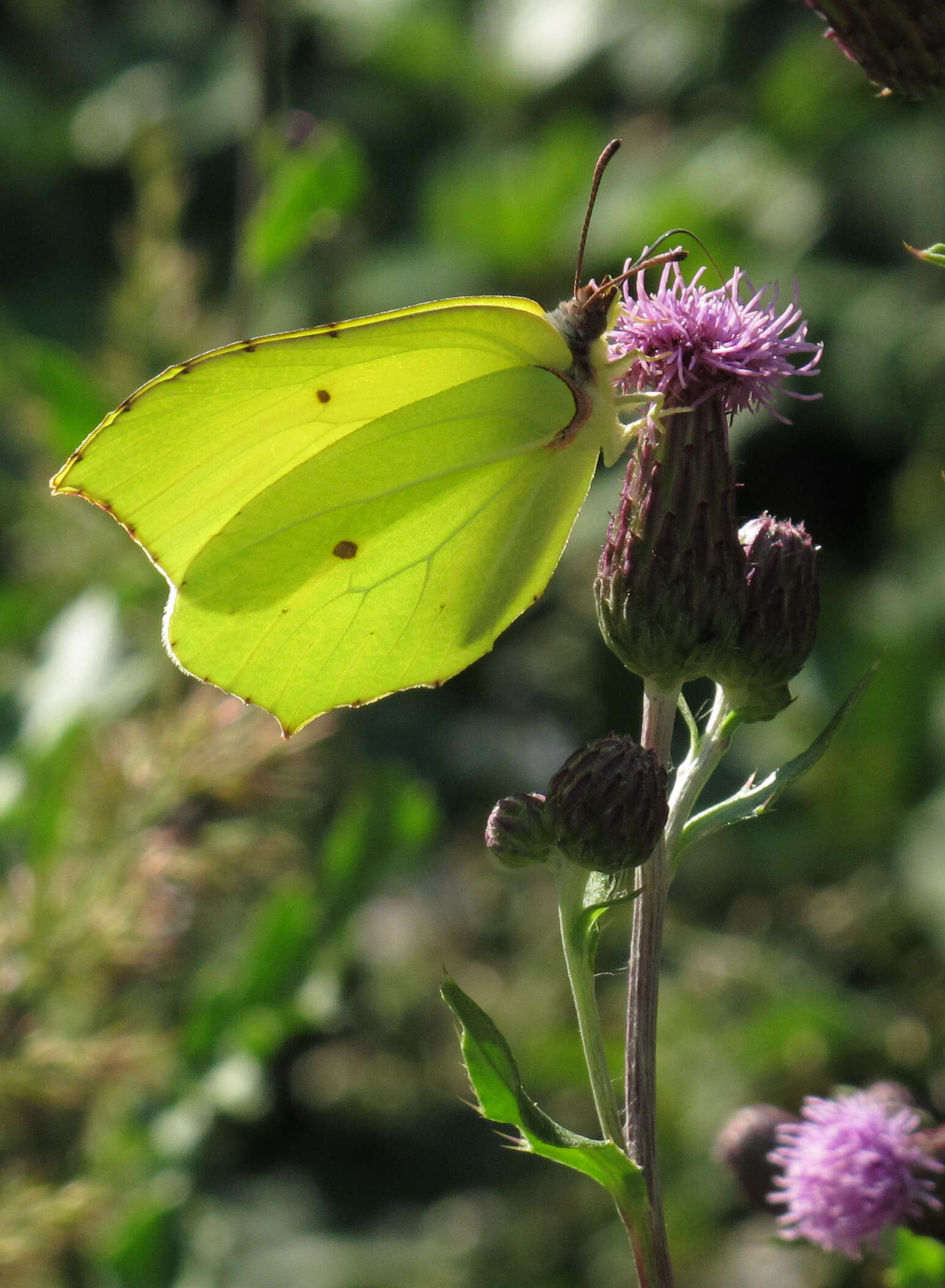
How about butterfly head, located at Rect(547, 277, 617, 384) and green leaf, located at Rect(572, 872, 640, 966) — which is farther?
butterfly head, located at Rect(547, 277, 617, 384)

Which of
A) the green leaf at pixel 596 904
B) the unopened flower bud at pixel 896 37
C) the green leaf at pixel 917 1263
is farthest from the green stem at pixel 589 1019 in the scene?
the unopened flower bud at pixel 896 37

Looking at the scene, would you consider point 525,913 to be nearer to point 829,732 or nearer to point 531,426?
point 531,426

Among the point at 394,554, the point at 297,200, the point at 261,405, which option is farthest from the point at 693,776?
the point at 297,200

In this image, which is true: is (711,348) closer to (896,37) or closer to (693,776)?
(896,37)

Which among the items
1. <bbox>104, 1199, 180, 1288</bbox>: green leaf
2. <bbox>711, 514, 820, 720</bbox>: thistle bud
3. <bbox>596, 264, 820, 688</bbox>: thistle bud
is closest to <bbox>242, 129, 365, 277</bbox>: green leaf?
<bbox>596, 264, 820, 688</bbox>: thistle bud

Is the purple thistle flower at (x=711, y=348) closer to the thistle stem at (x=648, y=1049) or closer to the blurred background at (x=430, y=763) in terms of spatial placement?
the thistle stem at (x=648, y=1049)

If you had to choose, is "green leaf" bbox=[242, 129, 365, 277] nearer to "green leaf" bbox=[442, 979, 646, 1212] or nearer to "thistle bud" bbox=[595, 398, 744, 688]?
"thistle bud" bbox=[595, 398, 744, 688]

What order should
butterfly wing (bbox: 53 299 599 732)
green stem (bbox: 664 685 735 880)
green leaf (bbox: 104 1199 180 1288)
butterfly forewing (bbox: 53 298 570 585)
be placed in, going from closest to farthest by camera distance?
green stem (bbox: 664 685 735 880) → butterfly forewing (bbox: 53 298 570 585) → butterfly wing (bbox: 53 299 599 732) → green leaf (bbox: 104 1199 180 1288)
